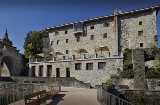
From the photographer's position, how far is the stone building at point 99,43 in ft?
99.2

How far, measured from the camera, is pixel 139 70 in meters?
24.8

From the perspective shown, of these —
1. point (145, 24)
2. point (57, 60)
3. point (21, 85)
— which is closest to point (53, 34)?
point (57, 60)

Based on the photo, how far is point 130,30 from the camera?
34.9 m

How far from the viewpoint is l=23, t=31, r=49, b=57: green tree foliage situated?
42.6 m

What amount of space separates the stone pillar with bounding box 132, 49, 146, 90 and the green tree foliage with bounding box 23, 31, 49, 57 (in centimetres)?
2474

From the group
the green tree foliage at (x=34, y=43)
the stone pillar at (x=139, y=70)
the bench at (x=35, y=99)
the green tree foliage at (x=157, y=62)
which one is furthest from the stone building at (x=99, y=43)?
the bench at (x=35, y=99)

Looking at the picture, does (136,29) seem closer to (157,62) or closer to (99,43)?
(99,43)

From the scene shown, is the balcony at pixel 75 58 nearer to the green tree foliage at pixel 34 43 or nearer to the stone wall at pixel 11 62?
the stone wall at pixel 11 62

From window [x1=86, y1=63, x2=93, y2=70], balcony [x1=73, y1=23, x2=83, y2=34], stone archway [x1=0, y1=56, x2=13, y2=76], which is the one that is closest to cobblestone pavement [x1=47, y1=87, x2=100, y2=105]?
window [x1=86, y1=63, x2=93, y2=70]

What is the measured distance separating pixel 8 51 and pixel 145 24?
25.5 m

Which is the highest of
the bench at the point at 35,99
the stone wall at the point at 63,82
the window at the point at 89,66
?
the window at the point at 89,66

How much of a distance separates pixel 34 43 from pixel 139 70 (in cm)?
2827

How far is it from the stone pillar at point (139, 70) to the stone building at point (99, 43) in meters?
3.78

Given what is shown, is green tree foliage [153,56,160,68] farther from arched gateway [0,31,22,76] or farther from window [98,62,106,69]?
arched gateway [0,31,22,76]
